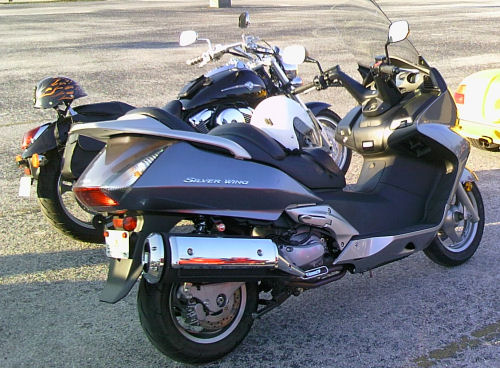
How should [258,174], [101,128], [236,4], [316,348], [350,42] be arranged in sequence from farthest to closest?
[236,4]
[350,42]
[316,348]
[258,174]
[101,128]

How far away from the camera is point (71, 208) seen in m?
5.79

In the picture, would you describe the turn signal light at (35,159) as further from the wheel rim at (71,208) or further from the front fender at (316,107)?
the front fender at (316,107)

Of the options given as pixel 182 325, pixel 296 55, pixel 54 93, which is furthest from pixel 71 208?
pixel 182 325

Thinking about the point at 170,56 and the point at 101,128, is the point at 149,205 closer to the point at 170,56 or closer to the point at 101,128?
the point at 101,128

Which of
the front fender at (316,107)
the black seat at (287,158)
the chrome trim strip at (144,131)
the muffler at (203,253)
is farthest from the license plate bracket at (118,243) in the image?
the front fender at (316,107)

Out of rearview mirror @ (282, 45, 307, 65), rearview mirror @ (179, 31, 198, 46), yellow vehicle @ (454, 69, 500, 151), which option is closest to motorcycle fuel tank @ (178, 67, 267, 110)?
rearview mirror @ (179, 31, 198, 46)

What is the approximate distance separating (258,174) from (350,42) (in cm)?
171

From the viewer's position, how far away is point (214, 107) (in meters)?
5.90

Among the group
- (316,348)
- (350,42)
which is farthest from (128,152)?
(350,42)

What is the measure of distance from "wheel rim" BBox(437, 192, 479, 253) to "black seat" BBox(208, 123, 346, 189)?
107 centimetres

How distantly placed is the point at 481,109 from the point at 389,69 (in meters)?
3.31

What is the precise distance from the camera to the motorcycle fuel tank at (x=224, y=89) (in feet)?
19.2

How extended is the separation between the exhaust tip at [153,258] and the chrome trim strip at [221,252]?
47 millimetres

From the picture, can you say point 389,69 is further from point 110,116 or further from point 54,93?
point 54,93
